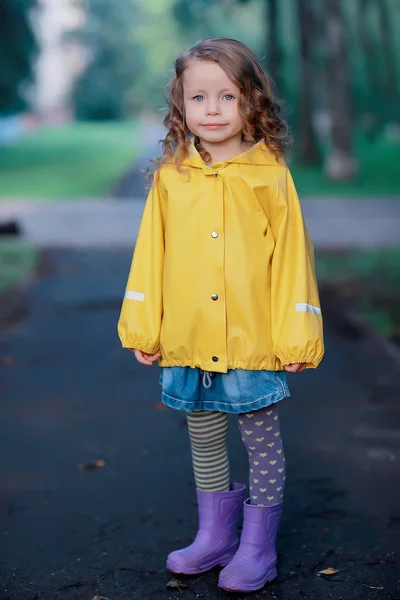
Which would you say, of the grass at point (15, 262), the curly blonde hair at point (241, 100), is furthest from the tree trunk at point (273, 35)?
the curly blonde hair at point (241, 100)

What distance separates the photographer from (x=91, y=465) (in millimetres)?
4102

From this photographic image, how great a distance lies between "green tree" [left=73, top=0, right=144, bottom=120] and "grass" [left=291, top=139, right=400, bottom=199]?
3.06 m

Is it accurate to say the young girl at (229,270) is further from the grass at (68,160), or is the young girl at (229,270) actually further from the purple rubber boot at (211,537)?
the grass at (68,160)

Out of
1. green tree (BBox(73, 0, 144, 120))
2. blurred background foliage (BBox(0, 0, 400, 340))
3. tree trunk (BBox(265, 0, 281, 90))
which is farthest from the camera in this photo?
tree trunk (BBox(265, 0, 281, 90))

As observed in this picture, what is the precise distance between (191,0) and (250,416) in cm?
1437

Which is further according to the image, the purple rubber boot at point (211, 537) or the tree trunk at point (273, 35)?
the tree trunk at point (273, 35)

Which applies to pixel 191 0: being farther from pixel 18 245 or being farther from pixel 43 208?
pixel 18 245

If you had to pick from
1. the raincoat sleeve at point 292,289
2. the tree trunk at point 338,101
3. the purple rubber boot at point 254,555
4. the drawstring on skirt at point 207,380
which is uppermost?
the tree trunk at point 338,101

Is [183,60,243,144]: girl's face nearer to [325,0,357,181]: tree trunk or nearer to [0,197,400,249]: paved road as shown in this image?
[0,197,400,249]: paved road

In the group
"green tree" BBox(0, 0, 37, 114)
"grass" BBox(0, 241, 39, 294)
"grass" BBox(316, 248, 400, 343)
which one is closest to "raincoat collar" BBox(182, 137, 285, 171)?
"grass" BBox(316, 248, 400, 343)

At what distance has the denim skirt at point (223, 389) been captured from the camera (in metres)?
2.87

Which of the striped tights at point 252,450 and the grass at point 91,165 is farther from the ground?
the grass at point 91,165

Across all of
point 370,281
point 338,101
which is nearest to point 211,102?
point 370,281

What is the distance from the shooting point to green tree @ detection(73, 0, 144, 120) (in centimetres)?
1567
